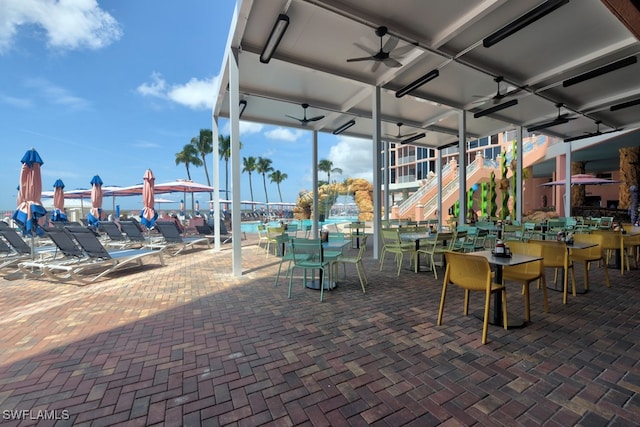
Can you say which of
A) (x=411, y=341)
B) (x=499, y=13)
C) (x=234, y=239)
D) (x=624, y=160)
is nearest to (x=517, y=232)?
(x=499, y=13)

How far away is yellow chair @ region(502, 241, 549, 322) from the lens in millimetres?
2965

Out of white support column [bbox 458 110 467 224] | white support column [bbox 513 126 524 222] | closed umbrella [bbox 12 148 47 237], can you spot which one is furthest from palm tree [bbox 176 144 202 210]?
white support column [bbox 513 126 524 222]

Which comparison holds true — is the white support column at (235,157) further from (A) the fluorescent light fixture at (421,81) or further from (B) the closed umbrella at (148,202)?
(B) the closed umbrella at (148,202)

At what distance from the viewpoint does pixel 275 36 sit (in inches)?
185

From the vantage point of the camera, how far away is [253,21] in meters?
4.75

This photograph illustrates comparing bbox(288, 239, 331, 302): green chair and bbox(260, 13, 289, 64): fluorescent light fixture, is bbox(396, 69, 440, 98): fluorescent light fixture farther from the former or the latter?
bbox(288, 239, 331, 302): green chair

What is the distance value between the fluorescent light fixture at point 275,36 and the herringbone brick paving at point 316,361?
412 centimetres

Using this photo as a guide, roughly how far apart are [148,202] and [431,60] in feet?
28.7

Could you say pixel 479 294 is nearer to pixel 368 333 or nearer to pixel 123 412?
pixel 368 333

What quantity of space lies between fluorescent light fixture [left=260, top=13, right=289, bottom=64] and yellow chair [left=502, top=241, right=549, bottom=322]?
15.0 feet

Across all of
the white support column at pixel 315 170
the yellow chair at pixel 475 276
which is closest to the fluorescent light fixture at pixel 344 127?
the white support column at pixel 315 170

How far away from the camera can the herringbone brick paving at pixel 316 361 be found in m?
1.70

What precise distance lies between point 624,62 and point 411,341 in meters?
7.42

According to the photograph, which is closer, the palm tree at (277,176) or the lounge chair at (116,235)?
Answer: the lounge chair at (116,235)
